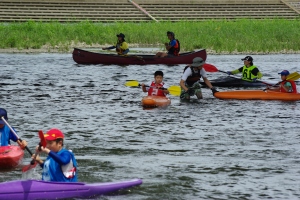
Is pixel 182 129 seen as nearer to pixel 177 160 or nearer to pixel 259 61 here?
pixel 177 160

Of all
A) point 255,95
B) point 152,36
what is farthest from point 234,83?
point 152,36

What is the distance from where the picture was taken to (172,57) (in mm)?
33250

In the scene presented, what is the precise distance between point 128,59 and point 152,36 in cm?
1158

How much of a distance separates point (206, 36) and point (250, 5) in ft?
56.6

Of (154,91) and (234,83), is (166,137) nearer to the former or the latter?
(154,91)

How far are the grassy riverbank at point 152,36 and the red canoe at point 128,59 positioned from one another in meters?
8.18

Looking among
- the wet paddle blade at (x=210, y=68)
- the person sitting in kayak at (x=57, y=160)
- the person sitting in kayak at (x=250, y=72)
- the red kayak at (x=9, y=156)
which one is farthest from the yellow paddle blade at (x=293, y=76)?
the person sitting in kayak at (x=57, y=160)

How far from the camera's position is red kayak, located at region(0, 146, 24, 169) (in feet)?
42.0

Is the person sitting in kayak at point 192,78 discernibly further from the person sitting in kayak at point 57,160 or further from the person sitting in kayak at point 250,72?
the person sitting in kayak at point 57,160

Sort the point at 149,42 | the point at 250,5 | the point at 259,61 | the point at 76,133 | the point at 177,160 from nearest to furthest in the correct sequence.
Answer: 1. the point at 177,160
2. the point at 76,133
3. the point at 259,61
4. the point at 149,42
5. the point at 250,5

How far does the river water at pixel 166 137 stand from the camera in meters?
12.4

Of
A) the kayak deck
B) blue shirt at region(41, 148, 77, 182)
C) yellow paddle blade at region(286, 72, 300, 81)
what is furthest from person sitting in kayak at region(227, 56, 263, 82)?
blue shirt at region(41, 148, 77, 182)

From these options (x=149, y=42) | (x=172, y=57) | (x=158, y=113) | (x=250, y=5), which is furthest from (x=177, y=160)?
(x=250, y=5)

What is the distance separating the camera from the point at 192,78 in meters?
21.8
